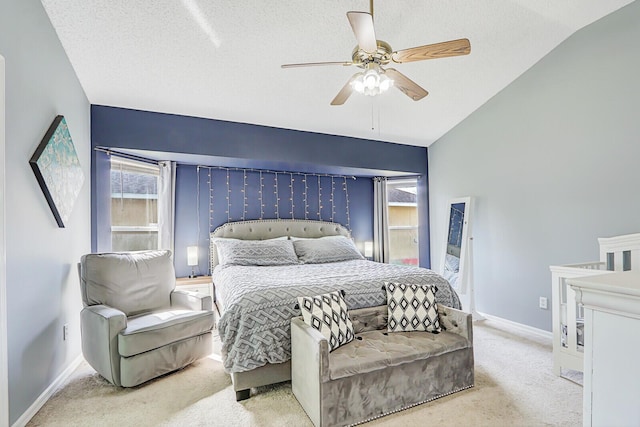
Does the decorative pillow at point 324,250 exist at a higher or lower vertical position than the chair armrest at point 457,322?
higher

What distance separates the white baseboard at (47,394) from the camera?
6.82 ft

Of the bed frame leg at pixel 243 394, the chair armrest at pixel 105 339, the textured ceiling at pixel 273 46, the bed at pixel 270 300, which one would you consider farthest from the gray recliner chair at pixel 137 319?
the textured ceiling at pixel 273 46

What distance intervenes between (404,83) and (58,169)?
9.29 feet

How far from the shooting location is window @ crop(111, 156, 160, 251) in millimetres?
3818

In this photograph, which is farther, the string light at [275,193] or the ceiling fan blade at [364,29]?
the string light at [275,193]

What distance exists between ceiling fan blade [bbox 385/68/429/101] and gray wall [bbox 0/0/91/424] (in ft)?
8.09

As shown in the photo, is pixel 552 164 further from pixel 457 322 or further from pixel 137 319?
pixel 137 319

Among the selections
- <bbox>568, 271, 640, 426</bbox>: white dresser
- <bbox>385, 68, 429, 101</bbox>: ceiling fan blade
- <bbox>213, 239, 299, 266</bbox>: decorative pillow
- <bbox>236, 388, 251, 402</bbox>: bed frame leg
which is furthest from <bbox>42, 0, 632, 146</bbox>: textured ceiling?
<bbox>236, 388, 251, 402</bbox>: bed frame leg

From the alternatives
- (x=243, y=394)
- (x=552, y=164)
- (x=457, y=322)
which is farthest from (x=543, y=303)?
(x=243, y=394)

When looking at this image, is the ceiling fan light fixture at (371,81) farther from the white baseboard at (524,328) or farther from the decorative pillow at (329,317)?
the white baseboard at (524,328)

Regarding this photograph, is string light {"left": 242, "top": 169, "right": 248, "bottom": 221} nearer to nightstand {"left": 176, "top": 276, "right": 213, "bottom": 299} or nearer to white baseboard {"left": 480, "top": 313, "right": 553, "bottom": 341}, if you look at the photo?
nightstand {"left": 176, "top": 276, "right": 213, "bottom": 299}

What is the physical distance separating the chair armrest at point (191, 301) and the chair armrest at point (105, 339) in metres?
0.61

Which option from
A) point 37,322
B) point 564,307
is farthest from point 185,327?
point 564,307

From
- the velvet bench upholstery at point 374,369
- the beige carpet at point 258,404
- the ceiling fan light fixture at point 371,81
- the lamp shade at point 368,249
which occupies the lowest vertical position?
the beige carpet at point 258,404
